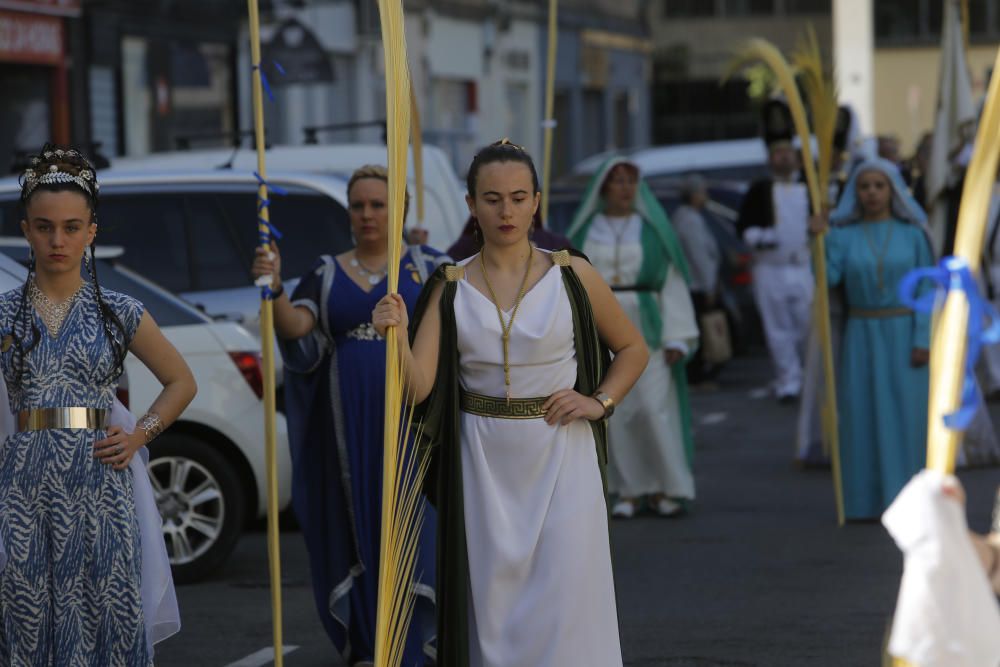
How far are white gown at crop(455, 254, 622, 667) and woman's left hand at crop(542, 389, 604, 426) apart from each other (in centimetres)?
4

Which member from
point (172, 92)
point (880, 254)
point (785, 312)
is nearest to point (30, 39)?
point (172, 92)

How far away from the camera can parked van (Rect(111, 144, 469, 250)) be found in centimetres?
1190

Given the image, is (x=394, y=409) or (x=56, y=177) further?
(x=56, y=177)

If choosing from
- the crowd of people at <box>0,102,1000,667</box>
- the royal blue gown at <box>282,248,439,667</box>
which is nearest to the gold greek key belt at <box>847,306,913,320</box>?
the royal blue gown at <box>282,248,439,667</box>

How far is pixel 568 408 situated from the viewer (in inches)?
219

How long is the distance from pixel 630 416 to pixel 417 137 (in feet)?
7.07

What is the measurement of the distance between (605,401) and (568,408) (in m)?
0.13

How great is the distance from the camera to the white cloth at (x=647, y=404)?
11219 millimetres

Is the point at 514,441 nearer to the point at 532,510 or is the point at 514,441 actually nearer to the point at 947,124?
the point at 532,510

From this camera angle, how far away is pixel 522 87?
3947 centimetres

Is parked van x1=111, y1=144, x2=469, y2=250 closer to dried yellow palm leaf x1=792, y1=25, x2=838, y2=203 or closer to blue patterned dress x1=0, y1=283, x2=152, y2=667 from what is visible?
dried yellow palm leaf x1=792, y1=25, x2=838, y2=203

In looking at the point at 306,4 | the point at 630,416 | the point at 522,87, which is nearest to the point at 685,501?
the point at 630,416

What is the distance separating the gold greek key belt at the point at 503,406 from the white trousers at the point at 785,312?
36.3 feet

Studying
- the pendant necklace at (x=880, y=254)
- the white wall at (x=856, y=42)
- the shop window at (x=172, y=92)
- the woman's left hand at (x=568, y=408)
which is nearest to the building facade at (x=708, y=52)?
the white wall at (x=856, y=42)
